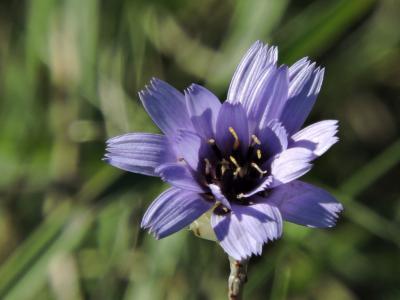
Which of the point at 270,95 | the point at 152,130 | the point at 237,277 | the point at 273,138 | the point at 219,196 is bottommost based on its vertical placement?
the point at 152,130

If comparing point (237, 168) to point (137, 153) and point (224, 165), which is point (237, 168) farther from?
point (137, 153)

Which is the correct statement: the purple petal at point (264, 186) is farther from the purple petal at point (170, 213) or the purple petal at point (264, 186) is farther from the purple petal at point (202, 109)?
the purple petal at point (202, 109)

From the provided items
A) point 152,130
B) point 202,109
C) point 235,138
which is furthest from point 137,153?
point 152,130

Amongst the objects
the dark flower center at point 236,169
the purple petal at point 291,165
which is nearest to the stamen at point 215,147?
the dark flower center at point 236,169

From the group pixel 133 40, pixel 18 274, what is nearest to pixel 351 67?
pixel 133 40

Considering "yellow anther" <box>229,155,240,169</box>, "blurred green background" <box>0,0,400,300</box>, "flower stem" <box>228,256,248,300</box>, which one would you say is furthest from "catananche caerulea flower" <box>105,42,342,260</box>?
"blurred green background" <box>0,0,400,300</box>

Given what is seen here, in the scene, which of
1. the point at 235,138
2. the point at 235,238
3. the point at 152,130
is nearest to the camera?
the point at 235,238

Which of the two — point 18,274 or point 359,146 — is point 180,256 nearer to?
point 18,274
